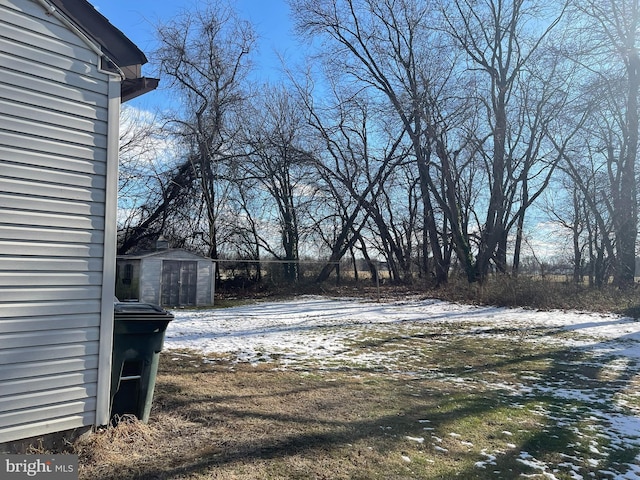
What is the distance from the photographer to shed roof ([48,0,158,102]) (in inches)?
134

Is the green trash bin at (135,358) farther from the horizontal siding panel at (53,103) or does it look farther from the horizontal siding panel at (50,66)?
the horizontal siding panel at (50,66)

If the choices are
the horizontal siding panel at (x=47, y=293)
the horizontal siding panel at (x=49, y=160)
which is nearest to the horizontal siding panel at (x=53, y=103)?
the horizontal siding panel at (x=49, y=160)

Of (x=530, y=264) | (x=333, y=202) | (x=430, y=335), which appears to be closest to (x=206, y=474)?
(x=430, y=335)

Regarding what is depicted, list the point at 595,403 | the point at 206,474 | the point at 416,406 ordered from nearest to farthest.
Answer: the point at 206,474 < the point at 416,406 < the point at 595,403

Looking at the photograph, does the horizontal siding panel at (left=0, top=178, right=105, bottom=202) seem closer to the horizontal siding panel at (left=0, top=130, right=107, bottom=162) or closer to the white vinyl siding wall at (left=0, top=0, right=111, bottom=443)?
the white vinyl siding wall at (left=0, top=0, right=111, bottom=443)

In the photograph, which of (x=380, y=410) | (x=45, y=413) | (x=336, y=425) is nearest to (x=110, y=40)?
(x=45, y=413)

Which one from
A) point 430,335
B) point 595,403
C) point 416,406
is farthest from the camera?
point 430,335

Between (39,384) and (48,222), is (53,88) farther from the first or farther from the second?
(39,384)

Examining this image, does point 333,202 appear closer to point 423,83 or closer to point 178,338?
point 423,83

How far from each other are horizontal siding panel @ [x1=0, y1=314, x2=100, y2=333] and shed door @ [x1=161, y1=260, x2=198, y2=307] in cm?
1369

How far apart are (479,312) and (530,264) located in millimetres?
21282

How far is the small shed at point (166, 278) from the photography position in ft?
52.5

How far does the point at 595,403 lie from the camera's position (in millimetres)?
5309

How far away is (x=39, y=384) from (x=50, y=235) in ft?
3.40
